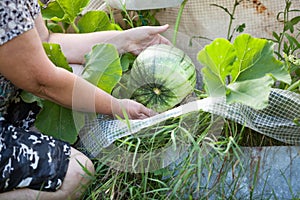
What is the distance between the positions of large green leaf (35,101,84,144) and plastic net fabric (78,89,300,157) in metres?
0.20

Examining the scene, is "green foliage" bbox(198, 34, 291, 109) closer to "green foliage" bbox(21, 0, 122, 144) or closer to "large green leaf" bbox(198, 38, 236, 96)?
"large green leaf" bbox(198, 38, 236, 96)

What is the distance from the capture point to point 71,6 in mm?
2088

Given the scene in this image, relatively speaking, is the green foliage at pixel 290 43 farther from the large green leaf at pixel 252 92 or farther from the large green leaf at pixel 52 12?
the large green leaf at pixel 52 12

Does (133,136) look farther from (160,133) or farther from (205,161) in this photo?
(205,161)

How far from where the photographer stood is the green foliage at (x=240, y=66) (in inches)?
62.5

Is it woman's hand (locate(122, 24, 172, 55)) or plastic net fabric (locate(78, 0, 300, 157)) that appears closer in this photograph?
plastic net fabric (locate(78, 0, 300, 157))

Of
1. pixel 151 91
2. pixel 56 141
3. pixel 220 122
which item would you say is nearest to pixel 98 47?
pixel 151 91

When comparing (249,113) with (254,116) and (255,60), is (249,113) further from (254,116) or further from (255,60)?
(255,60)

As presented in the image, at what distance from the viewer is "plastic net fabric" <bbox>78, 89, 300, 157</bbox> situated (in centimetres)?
163

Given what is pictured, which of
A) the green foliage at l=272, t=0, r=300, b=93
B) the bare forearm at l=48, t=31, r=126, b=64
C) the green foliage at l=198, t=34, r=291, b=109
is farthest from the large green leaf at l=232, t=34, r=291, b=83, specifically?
the bare forearm at l=48, t=31, r=126, b=64

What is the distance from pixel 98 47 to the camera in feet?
6.09

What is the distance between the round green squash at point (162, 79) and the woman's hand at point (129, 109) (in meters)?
0.08

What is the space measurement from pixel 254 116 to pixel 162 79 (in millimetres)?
344

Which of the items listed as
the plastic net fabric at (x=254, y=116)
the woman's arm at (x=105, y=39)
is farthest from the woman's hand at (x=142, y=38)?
the plastic net fabric at (x=254, y=116)
